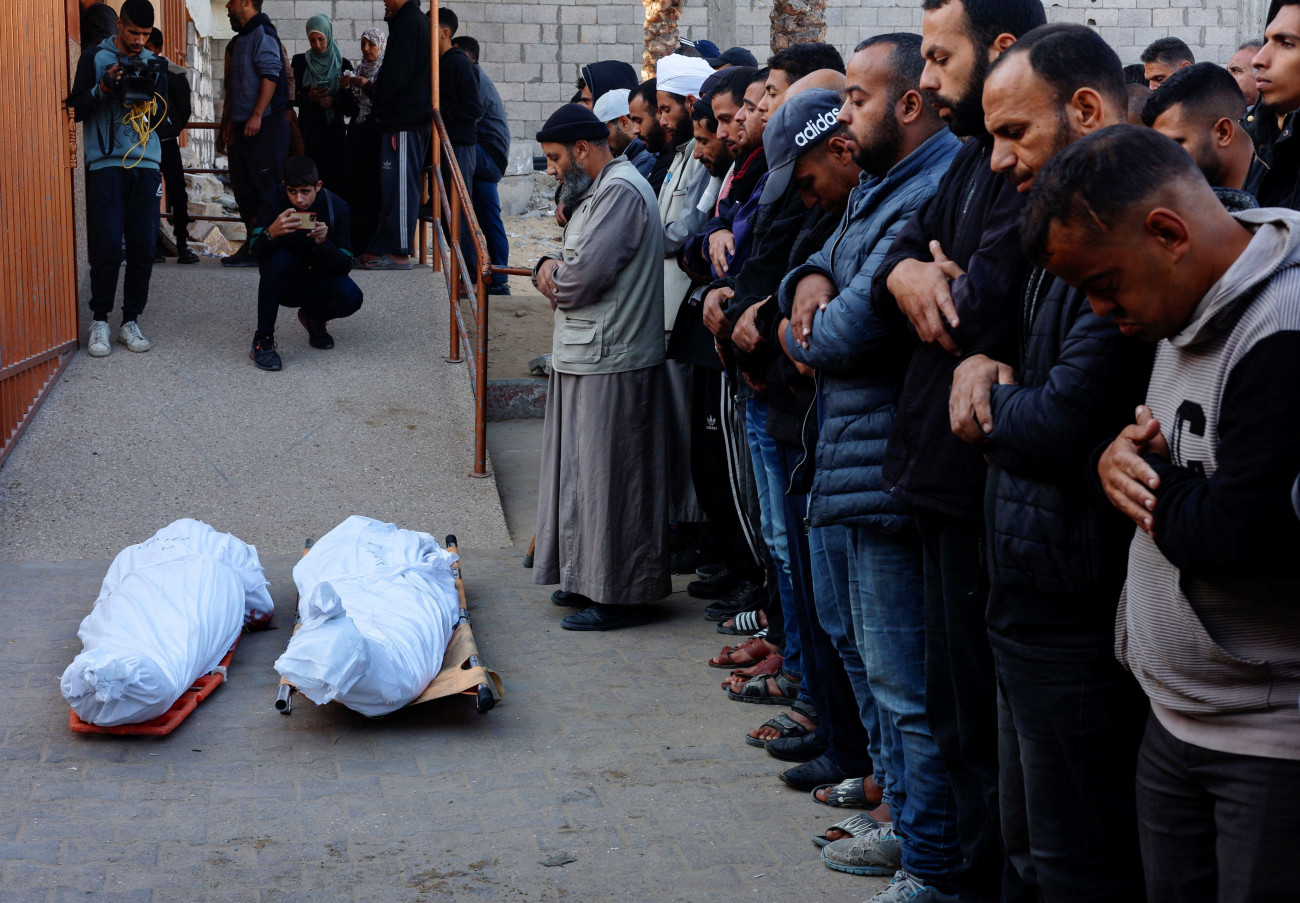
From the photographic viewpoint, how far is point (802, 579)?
3.73 metres

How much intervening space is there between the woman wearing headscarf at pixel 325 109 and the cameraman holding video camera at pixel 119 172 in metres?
2.60

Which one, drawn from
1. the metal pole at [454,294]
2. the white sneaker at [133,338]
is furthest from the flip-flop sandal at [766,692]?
the white sneaker at [133,338]

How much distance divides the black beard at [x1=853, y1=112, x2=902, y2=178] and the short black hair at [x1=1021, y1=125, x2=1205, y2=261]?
1254 millimetres

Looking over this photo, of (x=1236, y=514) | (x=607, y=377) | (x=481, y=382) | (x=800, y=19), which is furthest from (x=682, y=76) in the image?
(x=800, y=19)

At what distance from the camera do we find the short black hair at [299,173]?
7297 mm

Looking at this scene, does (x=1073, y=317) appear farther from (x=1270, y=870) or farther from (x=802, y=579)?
(x=802, y=579)

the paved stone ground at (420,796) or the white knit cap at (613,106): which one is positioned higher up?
the white knit cap at (613,106)

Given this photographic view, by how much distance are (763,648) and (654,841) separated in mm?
1368

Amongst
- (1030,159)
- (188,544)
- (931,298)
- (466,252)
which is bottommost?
(188,544)

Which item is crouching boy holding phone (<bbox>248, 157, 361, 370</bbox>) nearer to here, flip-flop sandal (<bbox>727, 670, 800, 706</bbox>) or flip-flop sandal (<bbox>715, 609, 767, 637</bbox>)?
flip-flop sandal (<bbox>715, 609, 767, 637</bbox>)

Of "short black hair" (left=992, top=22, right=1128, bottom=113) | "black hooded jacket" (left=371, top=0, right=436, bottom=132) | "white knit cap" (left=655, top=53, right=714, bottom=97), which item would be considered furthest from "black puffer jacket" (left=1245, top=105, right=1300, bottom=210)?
"black hooded jacket" (left=371, top=0, right=436, bottom=132)

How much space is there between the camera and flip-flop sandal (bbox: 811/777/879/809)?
3.45 meters

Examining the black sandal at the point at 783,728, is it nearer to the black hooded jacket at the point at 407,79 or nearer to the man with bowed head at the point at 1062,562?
the man with bowed head at the point at 1062,562

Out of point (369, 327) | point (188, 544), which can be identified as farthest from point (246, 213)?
point (188, 544)
